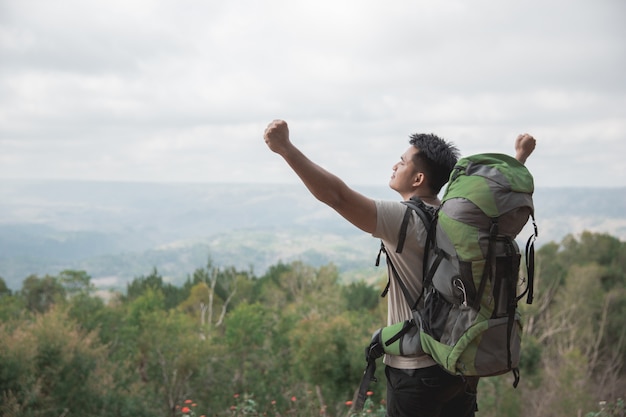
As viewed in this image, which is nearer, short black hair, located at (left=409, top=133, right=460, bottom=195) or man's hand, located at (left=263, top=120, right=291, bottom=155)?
man's hand, located at (left=263, top=120, right=291, bottom=155)

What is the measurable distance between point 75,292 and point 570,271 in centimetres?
3245

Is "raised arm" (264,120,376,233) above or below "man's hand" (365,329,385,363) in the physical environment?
above

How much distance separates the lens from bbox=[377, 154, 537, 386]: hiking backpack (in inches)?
90.5

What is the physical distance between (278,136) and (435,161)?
0.76 metres

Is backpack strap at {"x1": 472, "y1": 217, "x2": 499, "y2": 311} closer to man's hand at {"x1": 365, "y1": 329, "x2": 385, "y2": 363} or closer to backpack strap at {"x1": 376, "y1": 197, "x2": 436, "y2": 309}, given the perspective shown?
backpack strap at {"x1": 376, "y1": 197, "x2": 436, "y2": 309}

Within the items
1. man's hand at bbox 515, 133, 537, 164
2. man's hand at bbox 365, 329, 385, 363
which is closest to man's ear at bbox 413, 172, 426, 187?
man's hand at bbox 365, 329, 385, 363

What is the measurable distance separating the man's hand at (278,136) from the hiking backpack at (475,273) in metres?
0.54

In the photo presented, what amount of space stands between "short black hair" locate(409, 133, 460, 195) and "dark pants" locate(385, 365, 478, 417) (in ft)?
2.52

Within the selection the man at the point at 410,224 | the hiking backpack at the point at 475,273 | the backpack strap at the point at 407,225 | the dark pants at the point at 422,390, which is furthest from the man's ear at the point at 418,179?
the dark pants at the point at 422,390

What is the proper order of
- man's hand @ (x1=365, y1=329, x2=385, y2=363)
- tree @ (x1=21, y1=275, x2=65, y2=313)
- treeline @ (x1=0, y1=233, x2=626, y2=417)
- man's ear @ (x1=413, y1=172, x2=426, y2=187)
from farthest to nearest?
1. tree @ (x1=21, y1=275, x2=65, y2=313)
2. treeline @ (x1=0, y1=233, x2=626, y2=417)
3. man's ear @ (x1=413, y1=172, x2=426, y2=187)
4. man's hand @ (x1=365, y1=329, x2=385, y2=363)

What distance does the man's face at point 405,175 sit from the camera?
2721 mm

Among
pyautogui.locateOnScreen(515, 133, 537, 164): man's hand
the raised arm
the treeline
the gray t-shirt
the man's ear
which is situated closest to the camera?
the raised arm

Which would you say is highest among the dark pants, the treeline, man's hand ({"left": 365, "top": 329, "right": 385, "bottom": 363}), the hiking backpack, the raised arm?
the raised arm

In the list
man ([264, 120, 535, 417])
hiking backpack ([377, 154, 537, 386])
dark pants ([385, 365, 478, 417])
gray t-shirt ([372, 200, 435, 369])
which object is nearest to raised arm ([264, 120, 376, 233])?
man ([264, 120, 535, 417])
